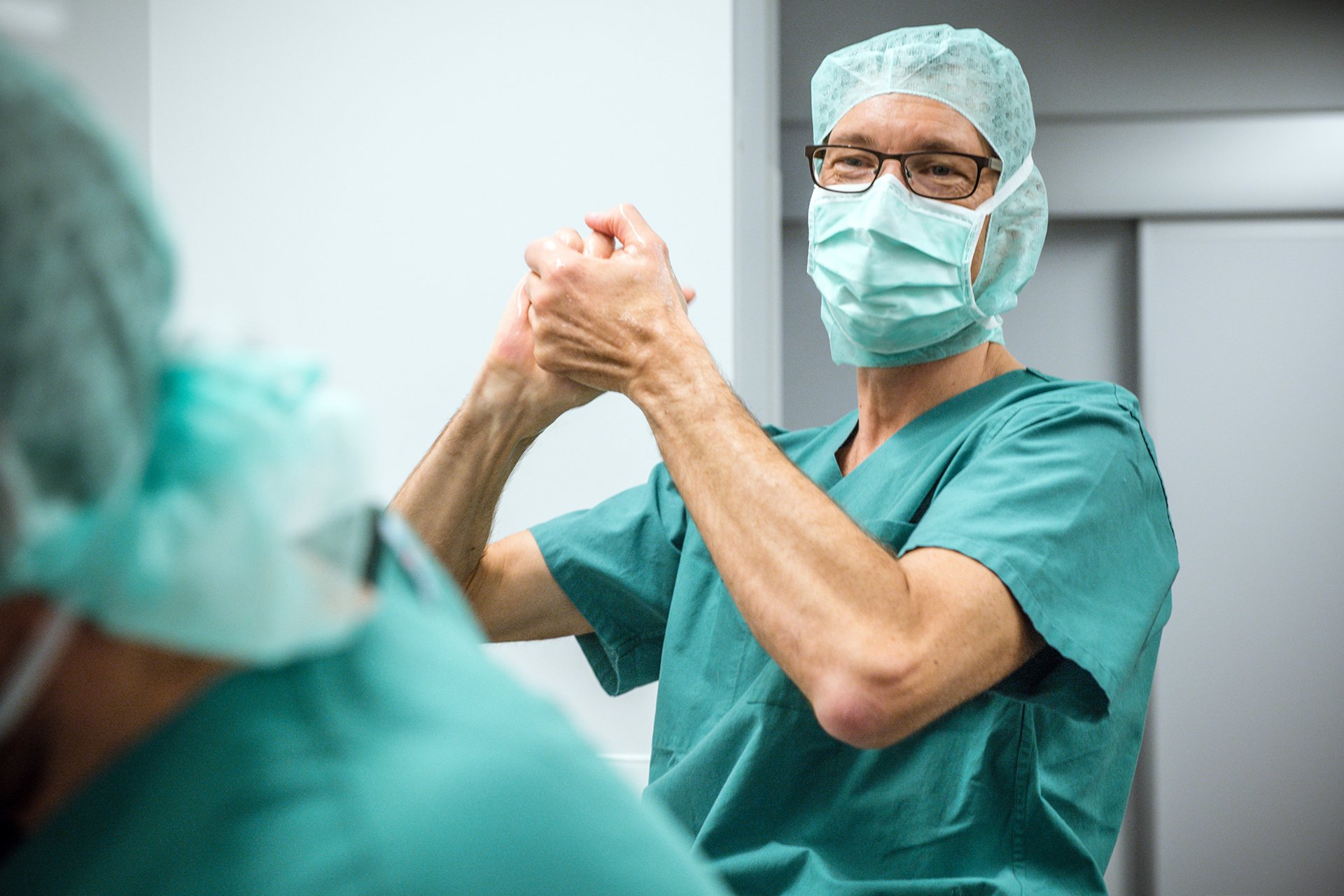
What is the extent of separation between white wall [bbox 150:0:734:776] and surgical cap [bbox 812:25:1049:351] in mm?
488

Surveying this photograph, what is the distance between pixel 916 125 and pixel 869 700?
0.55 metres

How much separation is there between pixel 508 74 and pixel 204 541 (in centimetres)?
143

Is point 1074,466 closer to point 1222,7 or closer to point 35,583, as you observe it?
point 35,583

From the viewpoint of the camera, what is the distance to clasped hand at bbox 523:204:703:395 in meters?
0.96

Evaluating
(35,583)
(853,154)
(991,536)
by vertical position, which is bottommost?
(991,536)

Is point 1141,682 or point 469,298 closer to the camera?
point 1141,682

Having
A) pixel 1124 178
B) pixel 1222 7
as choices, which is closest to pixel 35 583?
pixel 1124 178

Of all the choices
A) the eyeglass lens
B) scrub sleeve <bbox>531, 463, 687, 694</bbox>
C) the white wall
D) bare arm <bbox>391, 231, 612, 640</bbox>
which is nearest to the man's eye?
the eyeglass lens

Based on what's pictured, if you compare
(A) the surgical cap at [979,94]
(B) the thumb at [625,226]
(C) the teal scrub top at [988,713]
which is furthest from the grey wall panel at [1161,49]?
(C) the teal scrub top at [988,713]

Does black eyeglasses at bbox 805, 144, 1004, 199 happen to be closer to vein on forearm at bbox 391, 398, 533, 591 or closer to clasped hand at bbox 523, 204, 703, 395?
clasped hand at bbox 523, 204, 703, 395

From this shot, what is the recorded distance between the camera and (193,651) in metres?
0.36

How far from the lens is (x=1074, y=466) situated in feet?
2.89

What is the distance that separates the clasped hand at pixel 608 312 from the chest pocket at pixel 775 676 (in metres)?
0.23

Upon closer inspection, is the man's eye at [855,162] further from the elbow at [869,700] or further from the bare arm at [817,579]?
the elbow at [869,700]
